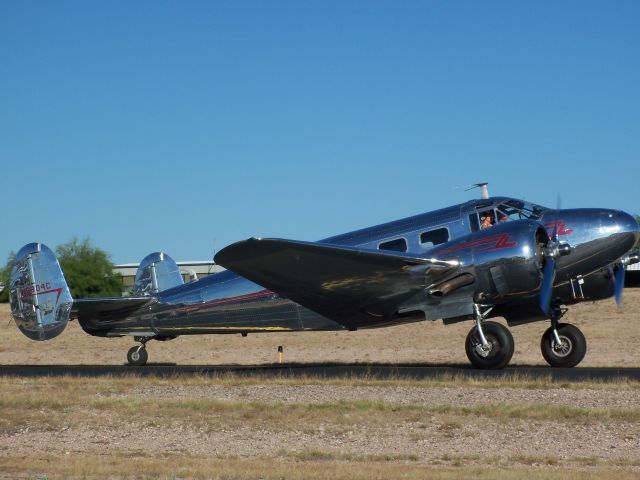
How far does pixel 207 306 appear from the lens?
20.9m

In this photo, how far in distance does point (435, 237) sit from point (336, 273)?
2407 millimetres

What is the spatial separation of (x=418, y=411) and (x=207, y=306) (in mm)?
8755

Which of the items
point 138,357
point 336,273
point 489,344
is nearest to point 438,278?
point 489,344

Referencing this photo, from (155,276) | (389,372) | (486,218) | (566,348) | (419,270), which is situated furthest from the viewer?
(155,276)

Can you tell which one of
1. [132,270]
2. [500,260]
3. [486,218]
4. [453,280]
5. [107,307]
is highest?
[132,270]

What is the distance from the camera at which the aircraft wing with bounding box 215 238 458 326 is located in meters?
16.5

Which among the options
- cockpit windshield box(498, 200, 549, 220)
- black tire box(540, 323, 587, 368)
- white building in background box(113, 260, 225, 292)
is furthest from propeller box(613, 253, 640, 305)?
white building in background box(113, 260, 225, 292)

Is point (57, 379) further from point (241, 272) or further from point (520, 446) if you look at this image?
point (520, 446)

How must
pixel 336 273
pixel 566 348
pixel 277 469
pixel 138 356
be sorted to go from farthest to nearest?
pixel 138 356
pixel 566 348
pixel 336 273
pixel 277 469

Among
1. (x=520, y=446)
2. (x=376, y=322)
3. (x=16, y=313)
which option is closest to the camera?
(x=520, y=446)

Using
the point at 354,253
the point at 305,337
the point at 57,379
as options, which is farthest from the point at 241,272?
the point at 305,337

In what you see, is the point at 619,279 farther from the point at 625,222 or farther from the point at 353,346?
the point at 353,346

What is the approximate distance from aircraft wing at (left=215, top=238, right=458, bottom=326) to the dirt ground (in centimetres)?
1157

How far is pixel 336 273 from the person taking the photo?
1773 centimetres
